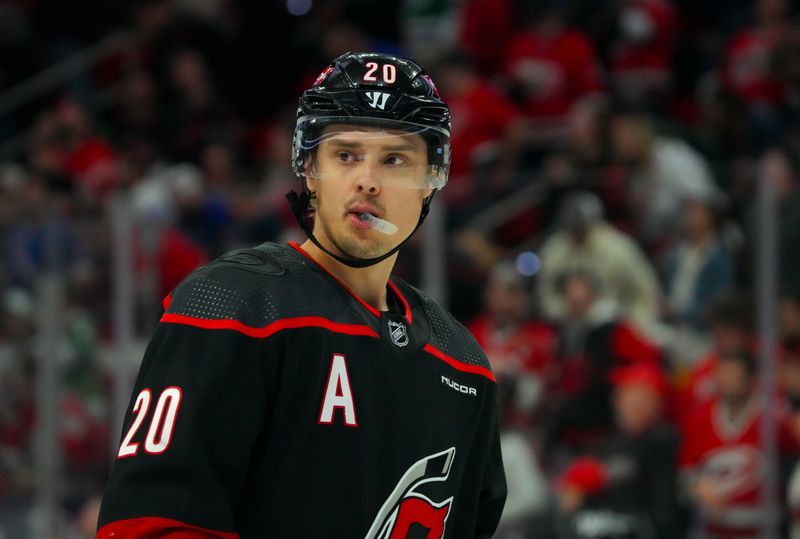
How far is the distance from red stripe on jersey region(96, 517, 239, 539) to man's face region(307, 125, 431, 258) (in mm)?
472

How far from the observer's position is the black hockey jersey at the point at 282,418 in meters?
1.90

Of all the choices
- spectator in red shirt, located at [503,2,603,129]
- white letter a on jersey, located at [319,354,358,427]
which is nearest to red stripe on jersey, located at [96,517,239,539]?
white letter a on jersey, located at [319,354,358,427]

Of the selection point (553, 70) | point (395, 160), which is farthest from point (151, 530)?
point (553, 70)

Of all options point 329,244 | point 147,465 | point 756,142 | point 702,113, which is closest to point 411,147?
point 329,244

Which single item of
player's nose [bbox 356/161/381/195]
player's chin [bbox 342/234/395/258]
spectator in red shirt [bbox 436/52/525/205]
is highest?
spectator in red shirt [bbox 436/52/525/205]

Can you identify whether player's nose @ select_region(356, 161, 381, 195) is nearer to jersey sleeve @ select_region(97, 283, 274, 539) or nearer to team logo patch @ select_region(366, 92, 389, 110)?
team logo patch @ select_region(366, 92, 389, 110)

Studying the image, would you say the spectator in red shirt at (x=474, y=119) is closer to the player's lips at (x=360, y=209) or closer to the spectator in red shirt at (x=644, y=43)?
the spectator in red shirt at (x=644, y=43)

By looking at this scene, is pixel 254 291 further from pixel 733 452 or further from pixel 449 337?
pixel 733 452

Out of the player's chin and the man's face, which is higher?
the man's face

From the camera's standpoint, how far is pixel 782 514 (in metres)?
5.09

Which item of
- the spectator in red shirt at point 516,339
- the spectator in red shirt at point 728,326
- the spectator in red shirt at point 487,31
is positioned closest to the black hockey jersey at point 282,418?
the spectator in red shirt at point 728,326

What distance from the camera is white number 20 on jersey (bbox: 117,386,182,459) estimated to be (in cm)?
190

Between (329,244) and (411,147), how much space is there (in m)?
0.19

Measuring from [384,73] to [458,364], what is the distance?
18.3 inches
